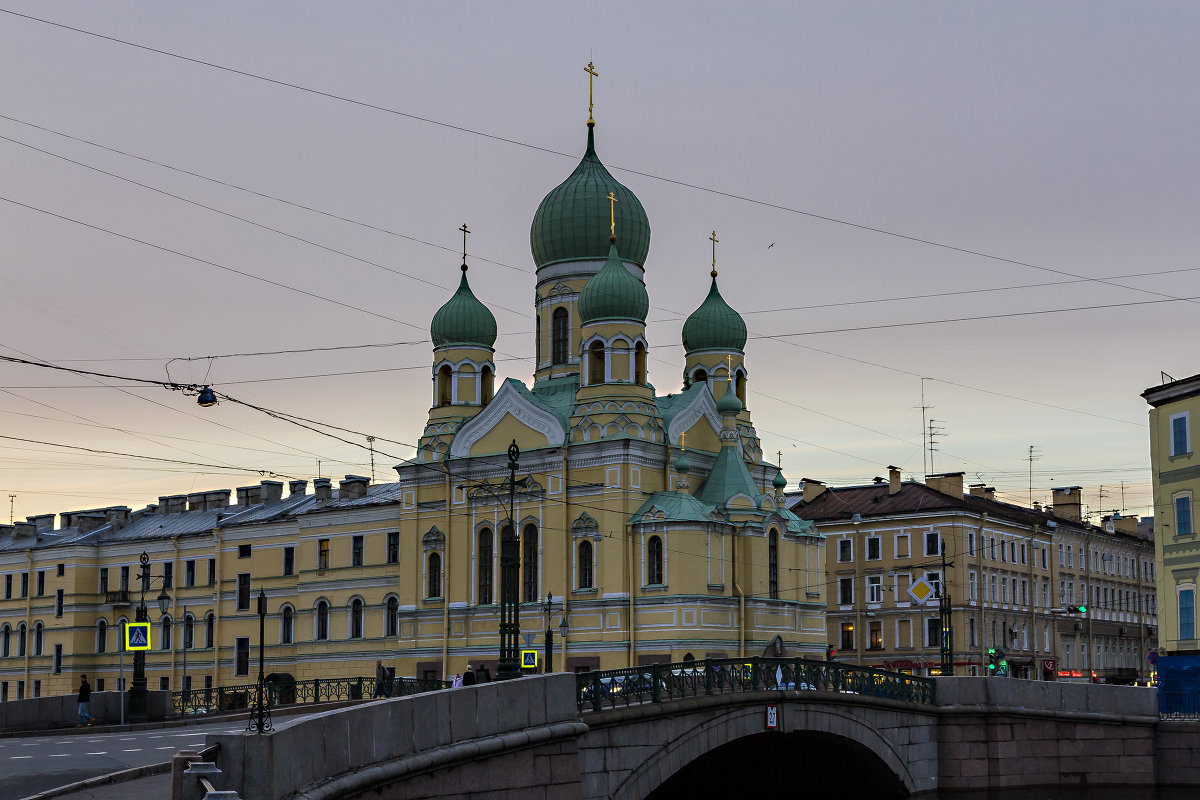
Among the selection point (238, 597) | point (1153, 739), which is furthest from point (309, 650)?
point (1153, 739)

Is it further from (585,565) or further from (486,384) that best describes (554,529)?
(486,384)

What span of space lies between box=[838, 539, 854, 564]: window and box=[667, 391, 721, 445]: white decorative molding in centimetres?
1256

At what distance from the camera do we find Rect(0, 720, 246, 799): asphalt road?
2066cm

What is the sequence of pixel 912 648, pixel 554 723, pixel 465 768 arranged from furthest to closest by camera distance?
pixel 912 648, pixel 554 723, pixel 465 768

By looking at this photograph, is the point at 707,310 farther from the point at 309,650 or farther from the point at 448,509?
the point at 309,650

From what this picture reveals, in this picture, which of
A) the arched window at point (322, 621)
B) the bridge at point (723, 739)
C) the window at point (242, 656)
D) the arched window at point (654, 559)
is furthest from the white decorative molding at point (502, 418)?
the bridge at point (723, 739)

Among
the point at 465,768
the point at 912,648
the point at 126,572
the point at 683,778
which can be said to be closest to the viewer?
the point at 465,768

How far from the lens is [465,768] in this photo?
2141cm

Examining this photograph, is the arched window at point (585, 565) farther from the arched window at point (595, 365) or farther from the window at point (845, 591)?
the window at point (845, 591)

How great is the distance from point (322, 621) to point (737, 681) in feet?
124

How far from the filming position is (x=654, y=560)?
53906mm

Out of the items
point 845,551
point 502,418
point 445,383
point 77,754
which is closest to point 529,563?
point 502,418

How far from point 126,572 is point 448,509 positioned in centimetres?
2283

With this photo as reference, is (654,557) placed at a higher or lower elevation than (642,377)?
lower
